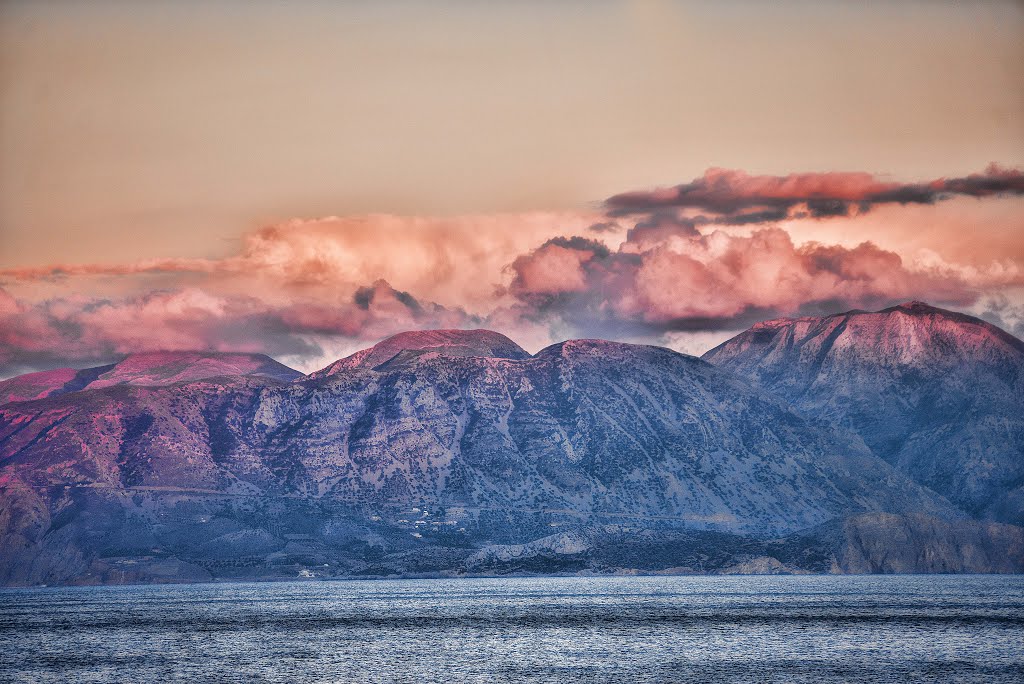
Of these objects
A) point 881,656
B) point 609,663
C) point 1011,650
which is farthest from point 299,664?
point 1011,650

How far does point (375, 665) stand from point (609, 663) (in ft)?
107

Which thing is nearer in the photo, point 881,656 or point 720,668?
point 720,668

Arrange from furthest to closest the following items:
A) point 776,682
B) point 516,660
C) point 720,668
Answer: point 516,660, point 720,668, point 776,682

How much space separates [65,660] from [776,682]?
350 feet

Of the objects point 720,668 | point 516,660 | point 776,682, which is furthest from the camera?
point 516,660

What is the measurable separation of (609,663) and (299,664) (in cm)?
4353

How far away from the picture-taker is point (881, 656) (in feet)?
627

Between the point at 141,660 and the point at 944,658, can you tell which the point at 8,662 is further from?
the point at 944,658

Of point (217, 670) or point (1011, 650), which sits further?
point (1011, 650)

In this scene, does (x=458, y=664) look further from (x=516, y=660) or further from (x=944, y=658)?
(x=944, y=658)

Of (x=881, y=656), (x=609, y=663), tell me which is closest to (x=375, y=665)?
(x=609, y=663)

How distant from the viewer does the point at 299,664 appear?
18725 cm

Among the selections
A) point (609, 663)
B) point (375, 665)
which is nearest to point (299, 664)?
point (375, 665)

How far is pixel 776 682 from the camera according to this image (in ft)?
525
